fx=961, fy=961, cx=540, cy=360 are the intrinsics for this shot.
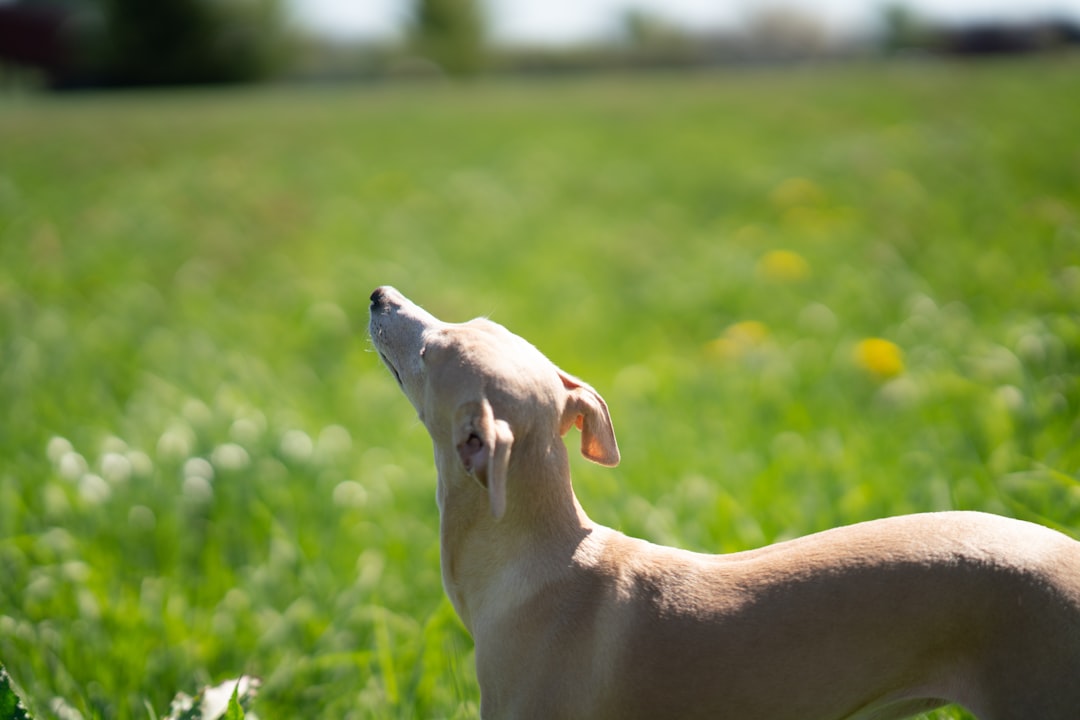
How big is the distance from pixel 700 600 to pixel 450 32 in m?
63.6

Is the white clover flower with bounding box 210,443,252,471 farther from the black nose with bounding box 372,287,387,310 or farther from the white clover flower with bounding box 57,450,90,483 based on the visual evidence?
the black nose with bounding box 372,287,387,310

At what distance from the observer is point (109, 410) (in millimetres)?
4551

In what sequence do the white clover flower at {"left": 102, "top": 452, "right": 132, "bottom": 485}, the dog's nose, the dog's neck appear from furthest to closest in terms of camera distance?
the white clover flower at {"left": 102, "top": 452, "right": 132, "bottom": 485}
the dog's nose
the dog's neck

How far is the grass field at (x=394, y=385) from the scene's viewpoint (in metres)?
3.02

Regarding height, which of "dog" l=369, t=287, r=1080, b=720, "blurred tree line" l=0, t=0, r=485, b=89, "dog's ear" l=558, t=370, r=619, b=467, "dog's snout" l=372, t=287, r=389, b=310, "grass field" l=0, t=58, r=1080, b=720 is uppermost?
"blurred tree line" l=0, t=0, r=485, b=89

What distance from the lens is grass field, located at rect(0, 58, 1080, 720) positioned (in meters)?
3.02

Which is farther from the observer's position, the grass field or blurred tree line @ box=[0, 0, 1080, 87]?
blurred tree line @ box=[0, 0, 1080, 87]

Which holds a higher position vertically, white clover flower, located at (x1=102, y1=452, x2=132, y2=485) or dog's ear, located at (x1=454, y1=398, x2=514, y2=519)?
dog's ear, located at (x1=454, y1=398, x2=514, y2=519)

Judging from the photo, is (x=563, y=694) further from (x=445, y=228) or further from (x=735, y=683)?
(x=445, y=228)

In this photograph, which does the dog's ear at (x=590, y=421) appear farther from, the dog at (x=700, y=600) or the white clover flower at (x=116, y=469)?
the white clover flower at (x=116, y=469)

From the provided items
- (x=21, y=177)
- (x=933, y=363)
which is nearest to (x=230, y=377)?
(x=933, y=363)

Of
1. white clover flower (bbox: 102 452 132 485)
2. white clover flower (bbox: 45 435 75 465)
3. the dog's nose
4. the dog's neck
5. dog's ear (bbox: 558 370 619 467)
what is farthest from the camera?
white clover flower (bbox: 45 435 75 465)

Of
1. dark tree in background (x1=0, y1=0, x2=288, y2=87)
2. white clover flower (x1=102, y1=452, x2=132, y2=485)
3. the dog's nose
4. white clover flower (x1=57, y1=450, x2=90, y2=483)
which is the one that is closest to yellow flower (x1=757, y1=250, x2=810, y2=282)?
white clover flower (x1=102, y1=452, x2=132, y2=485)

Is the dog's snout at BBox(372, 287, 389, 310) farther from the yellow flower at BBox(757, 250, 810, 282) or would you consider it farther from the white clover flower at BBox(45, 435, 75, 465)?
the yellow flower at BBox(757, 250, 810, 282)
